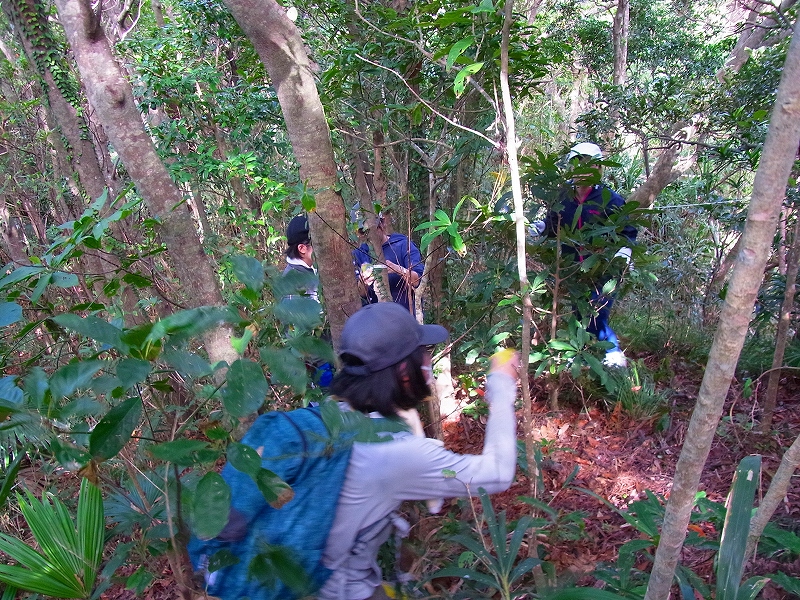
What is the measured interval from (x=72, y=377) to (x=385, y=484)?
31.7 inches

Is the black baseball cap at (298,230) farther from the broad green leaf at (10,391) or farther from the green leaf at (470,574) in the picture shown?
the broad green leaf at (10,391)

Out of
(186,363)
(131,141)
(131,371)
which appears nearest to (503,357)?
(186,363)

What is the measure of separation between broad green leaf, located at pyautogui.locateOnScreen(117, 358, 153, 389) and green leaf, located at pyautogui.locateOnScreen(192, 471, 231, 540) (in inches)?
9.8

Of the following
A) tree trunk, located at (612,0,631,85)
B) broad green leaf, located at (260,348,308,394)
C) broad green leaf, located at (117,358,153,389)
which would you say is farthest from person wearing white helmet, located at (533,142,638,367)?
tree trunk, located at (612,0,631,85)

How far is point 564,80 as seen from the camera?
464 inches

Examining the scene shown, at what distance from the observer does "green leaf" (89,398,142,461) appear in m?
1.11

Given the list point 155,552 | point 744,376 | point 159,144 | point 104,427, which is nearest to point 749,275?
point 104,427

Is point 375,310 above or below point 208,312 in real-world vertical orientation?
below

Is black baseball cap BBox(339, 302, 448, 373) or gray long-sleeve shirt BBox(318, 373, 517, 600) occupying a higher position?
black baseball cap BBox(339, 302, 448, 373)

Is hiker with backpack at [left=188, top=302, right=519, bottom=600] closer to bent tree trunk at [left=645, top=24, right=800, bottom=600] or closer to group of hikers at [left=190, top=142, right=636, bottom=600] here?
group of hikers at [left=190, top=142, right=636, bottom=600]

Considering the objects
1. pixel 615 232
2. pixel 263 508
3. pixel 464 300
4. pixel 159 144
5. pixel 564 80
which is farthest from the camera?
pixel 564 80

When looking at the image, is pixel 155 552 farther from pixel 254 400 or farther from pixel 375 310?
pixel 375 310

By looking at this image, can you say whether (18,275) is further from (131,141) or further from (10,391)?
(131,141)

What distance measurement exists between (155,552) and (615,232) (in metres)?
2.86
